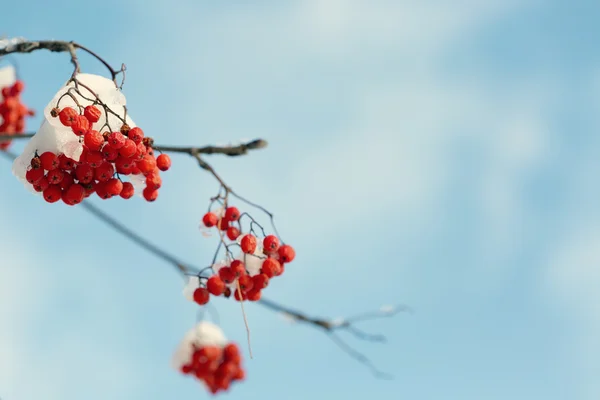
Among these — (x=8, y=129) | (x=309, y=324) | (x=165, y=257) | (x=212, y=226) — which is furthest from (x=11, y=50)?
(x=8, y=129)

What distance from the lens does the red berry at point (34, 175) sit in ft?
8.92

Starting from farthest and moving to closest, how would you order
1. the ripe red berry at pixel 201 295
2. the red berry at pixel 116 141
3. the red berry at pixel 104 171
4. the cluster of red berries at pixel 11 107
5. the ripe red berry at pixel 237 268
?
the cluster of red berries at pixel 11 107 → the ripe red berry at pixel 201 295 → the ripe red berry at pixel 237 268 → the red berry at pixel 104 171 → the red berry at pixel 116 141

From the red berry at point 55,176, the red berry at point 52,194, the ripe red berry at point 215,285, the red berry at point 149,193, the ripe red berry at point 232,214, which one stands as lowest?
the red berry at point 52,194

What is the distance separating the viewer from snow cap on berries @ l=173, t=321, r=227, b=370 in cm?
634

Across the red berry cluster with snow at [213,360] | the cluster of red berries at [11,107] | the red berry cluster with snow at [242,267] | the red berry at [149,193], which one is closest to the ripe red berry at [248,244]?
the red berry cluster with snow at [242,267]

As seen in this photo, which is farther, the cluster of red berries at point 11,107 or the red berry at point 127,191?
the cluster of red berries at point 11,107

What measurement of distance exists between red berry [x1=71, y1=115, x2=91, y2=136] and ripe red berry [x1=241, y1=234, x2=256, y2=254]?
3.52 feet

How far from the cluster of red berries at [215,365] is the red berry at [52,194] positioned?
3.84m

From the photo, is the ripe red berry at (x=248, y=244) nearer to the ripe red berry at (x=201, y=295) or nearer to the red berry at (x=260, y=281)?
the red berry at (x=260, y=281)

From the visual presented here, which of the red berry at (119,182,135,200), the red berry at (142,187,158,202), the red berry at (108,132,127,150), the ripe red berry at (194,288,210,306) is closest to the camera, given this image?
the red berry at (108,132,127,150)

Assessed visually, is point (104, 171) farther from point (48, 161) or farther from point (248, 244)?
point (248, 244)

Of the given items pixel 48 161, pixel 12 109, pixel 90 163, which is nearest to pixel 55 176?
pixel 48 161

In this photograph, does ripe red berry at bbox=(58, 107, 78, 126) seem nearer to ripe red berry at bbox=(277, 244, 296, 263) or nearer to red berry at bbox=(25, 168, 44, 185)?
red berry at bbox=(25, 168, 44, 185)

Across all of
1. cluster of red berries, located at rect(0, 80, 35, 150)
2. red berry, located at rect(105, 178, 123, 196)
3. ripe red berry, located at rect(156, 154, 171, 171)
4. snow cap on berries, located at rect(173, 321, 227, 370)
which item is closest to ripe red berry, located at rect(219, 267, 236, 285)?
ripe red berry, located at rect(156, 154, 171, 171)
